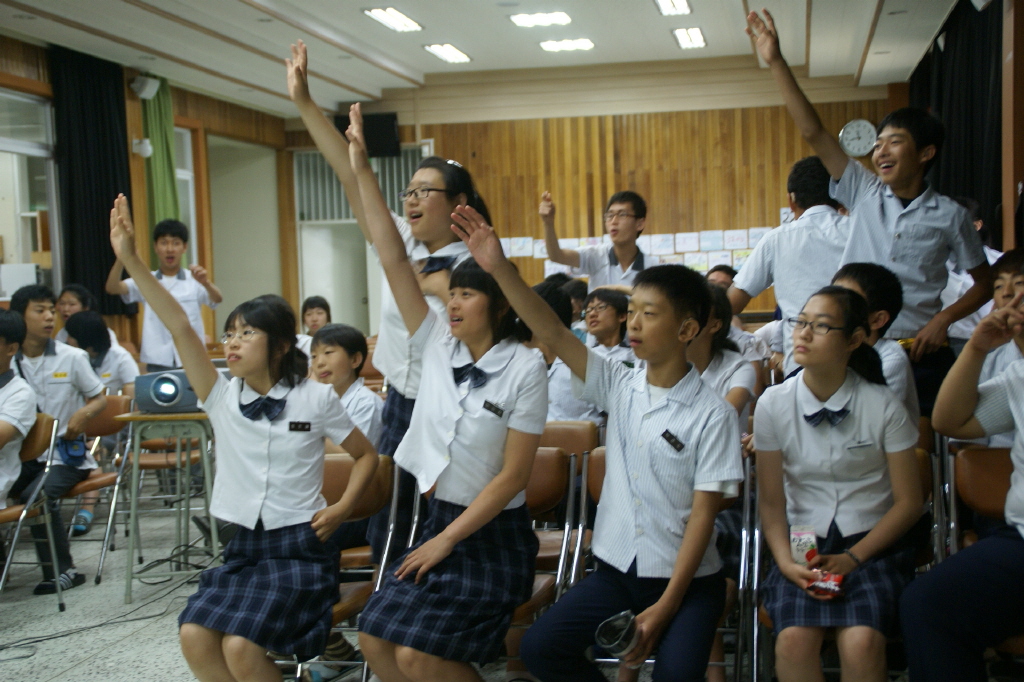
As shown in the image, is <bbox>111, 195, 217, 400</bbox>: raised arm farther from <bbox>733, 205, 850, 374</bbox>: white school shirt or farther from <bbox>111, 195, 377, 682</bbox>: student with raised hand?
<bbox>733, 205, 850, 374</bbox>: white school shirt

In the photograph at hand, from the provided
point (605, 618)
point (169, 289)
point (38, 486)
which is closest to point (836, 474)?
point (605, 618)

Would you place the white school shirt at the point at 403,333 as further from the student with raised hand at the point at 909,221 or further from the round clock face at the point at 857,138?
the round clock face at the point at 857,138

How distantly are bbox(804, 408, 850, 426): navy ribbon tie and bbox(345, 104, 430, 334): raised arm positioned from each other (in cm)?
107

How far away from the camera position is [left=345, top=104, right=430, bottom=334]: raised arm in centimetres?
244

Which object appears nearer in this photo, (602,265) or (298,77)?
(298,77)

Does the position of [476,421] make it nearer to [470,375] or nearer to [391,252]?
[470,375]

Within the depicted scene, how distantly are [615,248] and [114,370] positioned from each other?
331 centimetres

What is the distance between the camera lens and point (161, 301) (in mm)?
2520

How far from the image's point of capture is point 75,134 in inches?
322

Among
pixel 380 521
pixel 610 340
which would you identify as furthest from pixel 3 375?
pixel 610 340

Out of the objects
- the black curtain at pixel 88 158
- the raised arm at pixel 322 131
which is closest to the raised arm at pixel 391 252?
the raised arm at pixel 322 131

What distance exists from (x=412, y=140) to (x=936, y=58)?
245 inches

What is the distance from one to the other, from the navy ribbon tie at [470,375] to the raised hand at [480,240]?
1.13 feet

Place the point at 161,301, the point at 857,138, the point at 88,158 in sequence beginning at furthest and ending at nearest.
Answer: the point at 857,138 < the point at 88,158 < the point at 161,301
